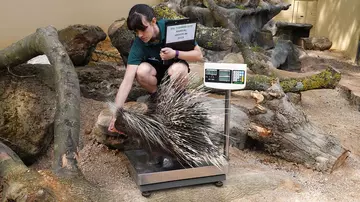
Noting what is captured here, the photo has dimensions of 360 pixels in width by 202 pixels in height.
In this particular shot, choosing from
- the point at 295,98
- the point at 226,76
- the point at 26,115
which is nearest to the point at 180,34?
the point at 226,76

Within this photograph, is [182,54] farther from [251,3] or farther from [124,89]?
[251,3]

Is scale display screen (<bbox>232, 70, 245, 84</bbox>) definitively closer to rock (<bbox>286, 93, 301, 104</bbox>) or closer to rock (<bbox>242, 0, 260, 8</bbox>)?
rock (<bbox>286, 93, 301, 104</bbox>)

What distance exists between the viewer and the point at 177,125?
229cm

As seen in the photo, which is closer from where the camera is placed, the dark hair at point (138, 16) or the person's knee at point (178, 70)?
the dark hair at point (138, 16)

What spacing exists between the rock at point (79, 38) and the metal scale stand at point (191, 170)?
1.49 meters

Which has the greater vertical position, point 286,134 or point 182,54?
point 182,54

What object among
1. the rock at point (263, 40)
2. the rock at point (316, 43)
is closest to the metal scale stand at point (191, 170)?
the rock at point (263, 40)

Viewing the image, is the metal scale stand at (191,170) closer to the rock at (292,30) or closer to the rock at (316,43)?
the rock at (292,30)

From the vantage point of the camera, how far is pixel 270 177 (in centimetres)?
262

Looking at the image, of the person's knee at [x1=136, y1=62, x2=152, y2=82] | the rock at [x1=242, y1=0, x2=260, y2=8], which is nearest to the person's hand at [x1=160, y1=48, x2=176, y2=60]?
the person's knee at [x1=136, y1=62, x2=152, y2=82]

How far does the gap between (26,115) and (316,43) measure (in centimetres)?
636

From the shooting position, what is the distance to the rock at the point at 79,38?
12.1ft

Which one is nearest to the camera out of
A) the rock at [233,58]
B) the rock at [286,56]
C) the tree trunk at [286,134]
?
the tree trunk at [286,134]

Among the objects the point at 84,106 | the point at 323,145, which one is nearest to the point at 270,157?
the point at 323,145
